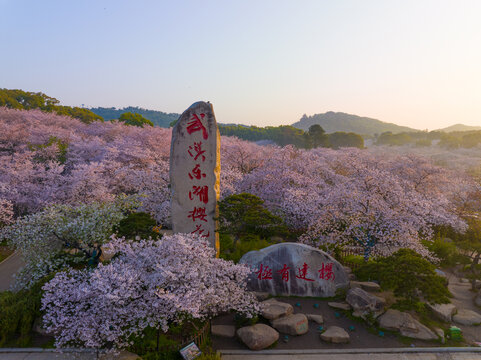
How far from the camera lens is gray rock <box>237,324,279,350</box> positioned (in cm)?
771

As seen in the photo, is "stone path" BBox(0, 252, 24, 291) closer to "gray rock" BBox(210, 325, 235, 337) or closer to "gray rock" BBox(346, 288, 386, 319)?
"gray rock" BBox(210, 325, 235, 337)

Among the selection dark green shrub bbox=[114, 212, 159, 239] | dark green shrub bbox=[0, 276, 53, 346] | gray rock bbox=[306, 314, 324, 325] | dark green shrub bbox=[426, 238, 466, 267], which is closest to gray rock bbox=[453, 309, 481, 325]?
dark green shrub bbox=[426, 238, 466, 267]

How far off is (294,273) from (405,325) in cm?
373

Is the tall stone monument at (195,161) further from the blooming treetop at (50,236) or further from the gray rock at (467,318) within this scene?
the gray rock at (467,318)

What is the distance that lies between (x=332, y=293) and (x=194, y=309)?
6217mm

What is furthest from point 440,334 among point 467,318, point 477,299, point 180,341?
point 180,341

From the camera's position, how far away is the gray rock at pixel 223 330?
→ 27.1 ft

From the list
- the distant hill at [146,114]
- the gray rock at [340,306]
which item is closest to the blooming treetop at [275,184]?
the gray rock at [340,306]

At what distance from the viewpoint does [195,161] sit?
11.0 meters

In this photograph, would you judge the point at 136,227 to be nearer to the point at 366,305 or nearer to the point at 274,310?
the point at 274,310

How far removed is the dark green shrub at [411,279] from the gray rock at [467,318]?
2.03 metres

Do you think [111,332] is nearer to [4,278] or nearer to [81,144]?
[4,278]

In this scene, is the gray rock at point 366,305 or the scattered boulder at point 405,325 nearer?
the scattered boulder at point 405,325

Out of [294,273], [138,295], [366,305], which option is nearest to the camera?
[138,295]
